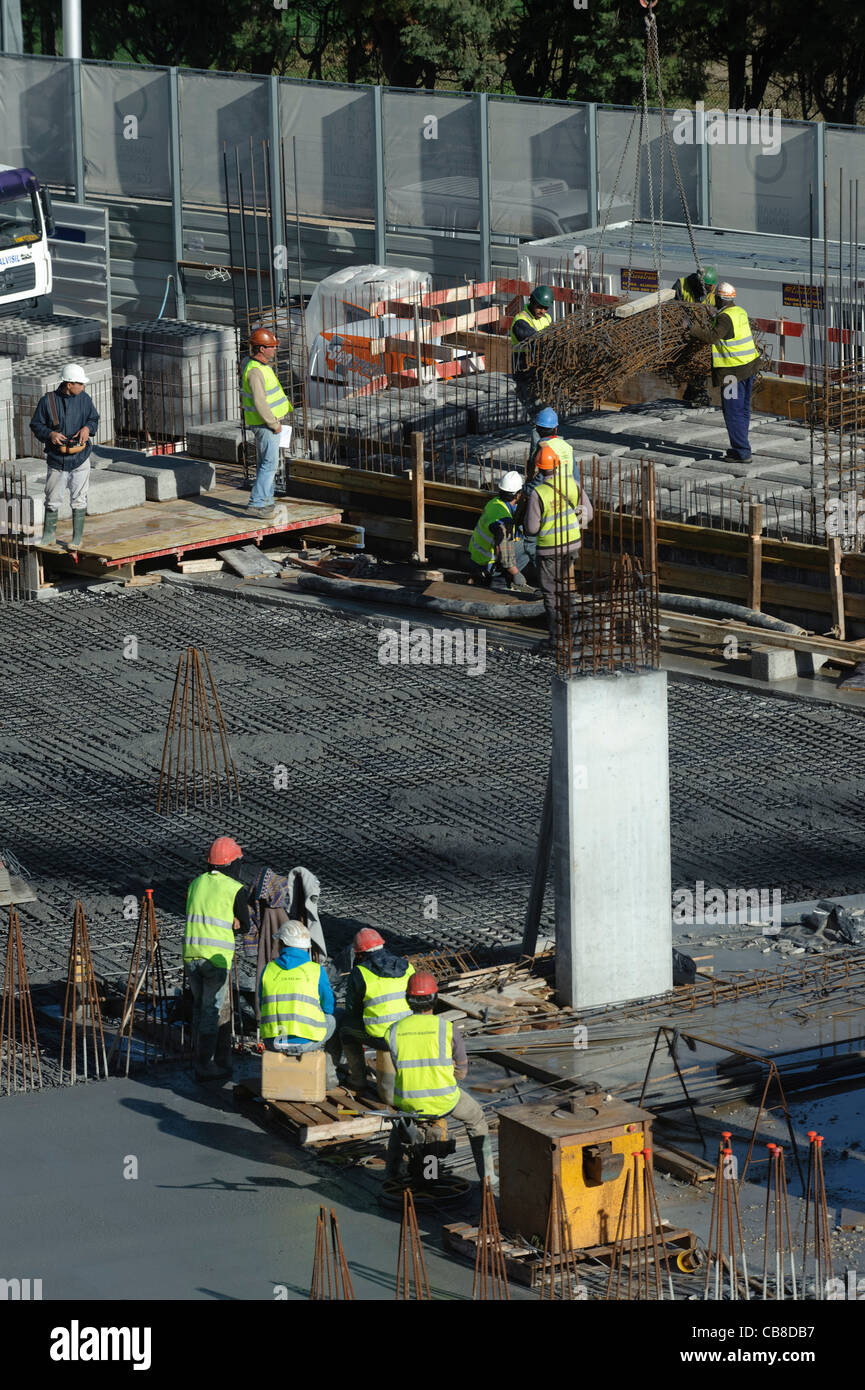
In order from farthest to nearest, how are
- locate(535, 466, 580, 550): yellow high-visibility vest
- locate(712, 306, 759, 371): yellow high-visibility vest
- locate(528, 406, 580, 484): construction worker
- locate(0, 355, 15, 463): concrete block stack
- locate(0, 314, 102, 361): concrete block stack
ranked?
locate(0, 314, 102, 361): concrete block stack → locate(0, 355, 15, 463): concrete block stack → locate(712, 306, 759, 371): yellow high-visibility vest → locate(528, 406, 580, 484): construction worker → locate(535, 466, 580, 550): yellow high-visibility vest

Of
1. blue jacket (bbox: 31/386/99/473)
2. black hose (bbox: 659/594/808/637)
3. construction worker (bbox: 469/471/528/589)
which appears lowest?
black hose (bbox: 659/594/808/637)

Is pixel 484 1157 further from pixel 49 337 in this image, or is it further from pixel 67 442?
pixel 49 337

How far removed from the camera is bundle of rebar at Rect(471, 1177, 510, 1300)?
9.48m

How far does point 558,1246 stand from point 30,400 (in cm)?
1475

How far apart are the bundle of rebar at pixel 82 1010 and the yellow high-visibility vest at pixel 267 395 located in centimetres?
873

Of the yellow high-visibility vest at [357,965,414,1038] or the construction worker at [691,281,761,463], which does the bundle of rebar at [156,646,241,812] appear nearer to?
the yellow high-visibility vest at [357,965,414,1038]

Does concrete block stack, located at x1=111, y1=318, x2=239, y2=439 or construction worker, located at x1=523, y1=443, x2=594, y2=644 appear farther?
concrete block stack, located at x1=111, y1=318, x2=239, y2=439

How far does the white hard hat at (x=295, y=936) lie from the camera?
11273 millimetres

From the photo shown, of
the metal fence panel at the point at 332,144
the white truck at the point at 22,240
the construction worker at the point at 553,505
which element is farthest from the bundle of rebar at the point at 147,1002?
the metal fence panel at the point at 332,144

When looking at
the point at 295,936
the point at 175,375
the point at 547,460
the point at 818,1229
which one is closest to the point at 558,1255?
the point at 818,1229

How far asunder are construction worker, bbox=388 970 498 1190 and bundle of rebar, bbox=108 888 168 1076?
2143mm

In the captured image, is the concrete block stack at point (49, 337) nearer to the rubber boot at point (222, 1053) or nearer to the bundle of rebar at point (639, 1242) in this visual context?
the rubber boot at point (222, 1053)

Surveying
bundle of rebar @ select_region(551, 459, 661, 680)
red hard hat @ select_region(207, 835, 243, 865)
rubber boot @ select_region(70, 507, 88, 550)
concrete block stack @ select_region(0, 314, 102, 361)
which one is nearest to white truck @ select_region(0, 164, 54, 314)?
concrete block stack @ select_region(0, 314, 102, 361)

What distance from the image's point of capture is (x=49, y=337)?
24.5 meters
